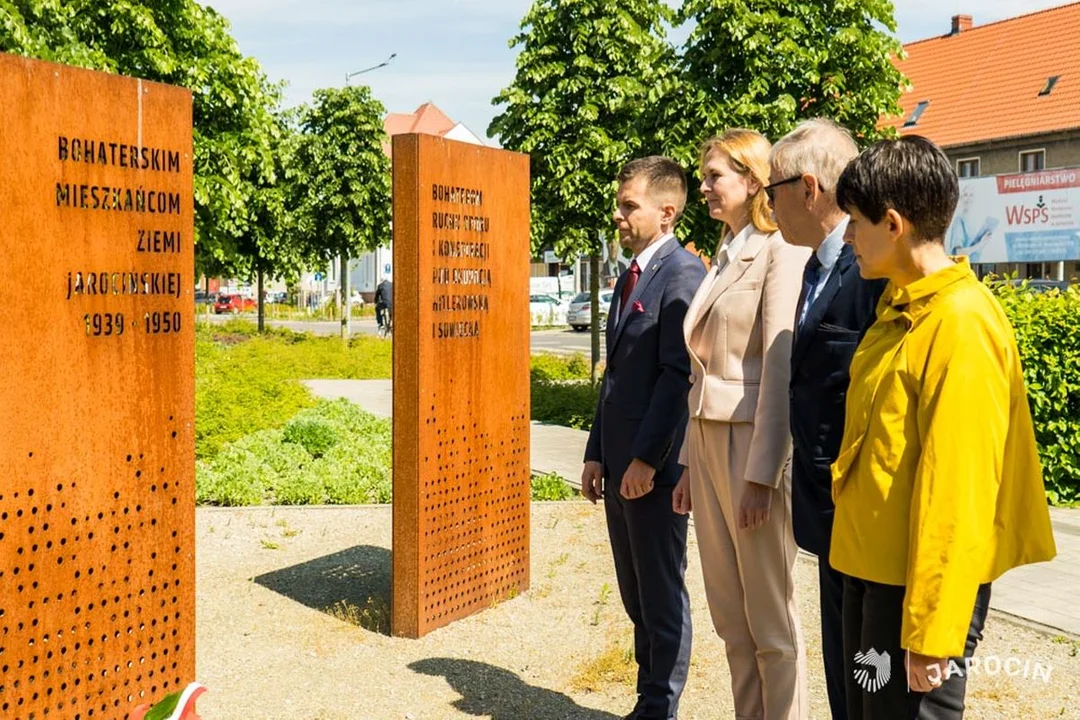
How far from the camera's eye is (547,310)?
52531 mm

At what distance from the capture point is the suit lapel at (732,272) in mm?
4031

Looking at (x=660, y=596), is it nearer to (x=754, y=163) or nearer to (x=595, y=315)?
(x=754, y=163)

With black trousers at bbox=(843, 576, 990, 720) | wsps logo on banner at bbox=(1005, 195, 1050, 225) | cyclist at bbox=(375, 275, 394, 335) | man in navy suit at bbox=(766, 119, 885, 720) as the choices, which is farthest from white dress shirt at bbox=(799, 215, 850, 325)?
cyclist at bbox=(375, 275, 394, 335)

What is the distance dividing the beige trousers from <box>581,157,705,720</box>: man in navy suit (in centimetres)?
38

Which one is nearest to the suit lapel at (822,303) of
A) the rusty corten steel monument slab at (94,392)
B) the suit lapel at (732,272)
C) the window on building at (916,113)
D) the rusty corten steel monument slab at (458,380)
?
the suit lapel at (732,272)

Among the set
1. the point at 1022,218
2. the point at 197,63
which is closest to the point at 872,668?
the point at 197,63

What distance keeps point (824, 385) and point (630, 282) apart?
157 cm

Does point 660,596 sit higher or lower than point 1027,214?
lower

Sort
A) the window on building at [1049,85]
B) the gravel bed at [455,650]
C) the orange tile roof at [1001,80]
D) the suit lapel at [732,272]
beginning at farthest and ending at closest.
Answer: the window on building at [1049,85] → the orange tile roof at [1001,80] → the gravel bed at [455,650] → the suit lapel at [732,272]

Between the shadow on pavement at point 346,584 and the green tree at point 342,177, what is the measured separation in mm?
20883

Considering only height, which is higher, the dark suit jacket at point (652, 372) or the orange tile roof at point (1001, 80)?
the orange tile roof at point (1001, 80)

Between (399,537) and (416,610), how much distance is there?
371 millimetres

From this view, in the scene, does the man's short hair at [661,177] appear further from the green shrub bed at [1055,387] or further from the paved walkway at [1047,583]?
the green shrub bed at [1055,387]

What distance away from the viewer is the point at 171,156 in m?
4.10
